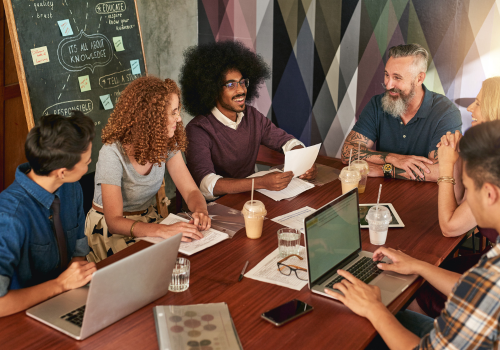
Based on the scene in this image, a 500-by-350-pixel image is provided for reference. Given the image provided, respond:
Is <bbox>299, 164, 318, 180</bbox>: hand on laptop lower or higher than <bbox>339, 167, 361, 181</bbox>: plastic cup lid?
lower

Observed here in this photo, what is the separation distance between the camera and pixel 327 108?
364 centimetres

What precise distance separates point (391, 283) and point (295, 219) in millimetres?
556

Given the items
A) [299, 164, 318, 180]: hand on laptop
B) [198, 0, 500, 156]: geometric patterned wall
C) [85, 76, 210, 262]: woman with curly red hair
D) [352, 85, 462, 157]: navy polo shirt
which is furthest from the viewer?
[198, 0, 500, 156]: geometric patterned wall

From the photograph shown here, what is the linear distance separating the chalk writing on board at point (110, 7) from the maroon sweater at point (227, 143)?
3.19 ft

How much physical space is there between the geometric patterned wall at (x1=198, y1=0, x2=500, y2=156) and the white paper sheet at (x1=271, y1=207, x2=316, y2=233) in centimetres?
164

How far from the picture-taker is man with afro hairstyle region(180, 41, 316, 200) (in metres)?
2.59

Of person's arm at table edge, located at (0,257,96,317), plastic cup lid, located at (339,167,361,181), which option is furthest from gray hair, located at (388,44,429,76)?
person's arm at table edge, located at (0,257,96,317)

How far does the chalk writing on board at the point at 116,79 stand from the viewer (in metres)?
3.04

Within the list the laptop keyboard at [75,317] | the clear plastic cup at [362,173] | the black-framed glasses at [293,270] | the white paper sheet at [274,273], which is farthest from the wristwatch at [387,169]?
the laptop keyboard at [75,317]

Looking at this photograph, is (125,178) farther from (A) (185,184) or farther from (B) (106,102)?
(B) (106,102)

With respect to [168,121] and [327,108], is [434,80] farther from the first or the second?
[168,121]

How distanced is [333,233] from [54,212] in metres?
0.93

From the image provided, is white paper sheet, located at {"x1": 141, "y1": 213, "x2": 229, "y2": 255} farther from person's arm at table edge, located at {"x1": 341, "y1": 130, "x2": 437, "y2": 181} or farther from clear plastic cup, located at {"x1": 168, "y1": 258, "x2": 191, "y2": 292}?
person's arm at table edge, located at {"x1": 341, "y1": 130, "x2": 437, "y2": 181}

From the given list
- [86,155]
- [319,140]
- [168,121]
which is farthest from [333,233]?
[319,140]
